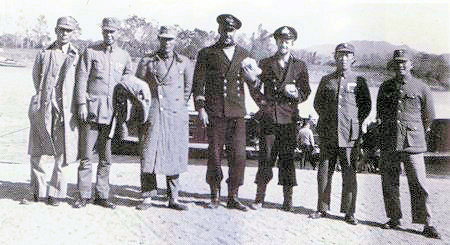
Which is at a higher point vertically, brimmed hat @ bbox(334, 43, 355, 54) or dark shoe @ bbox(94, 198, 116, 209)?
brimmed hat @ bbox(334, 43, 355, 54)

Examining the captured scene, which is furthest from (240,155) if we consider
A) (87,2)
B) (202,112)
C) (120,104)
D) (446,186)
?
(446,186)

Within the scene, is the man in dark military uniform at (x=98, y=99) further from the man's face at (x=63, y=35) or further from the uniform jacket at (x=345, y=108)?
the uniform jacket at (x=345, y=108)

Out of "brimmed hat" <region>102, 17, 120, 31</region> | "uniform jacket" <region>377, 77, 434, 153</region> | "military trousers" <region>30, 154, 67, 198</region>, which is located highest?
"brimmed hat" <region>102, 17, 120, 31</region>

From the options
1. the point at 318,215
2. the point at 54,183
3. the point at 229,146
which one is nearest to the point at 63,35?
the point at 54,183

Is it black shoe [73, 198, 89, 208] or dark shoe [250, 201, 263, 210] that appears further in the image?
dark shoe [250, 201, 263, 210]

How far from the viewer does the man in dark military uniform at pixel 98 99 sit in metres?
5.25

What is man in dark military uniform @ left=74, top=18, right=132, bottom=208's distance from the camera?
17.2 feet

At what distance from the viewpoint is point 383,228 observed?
16.3ft

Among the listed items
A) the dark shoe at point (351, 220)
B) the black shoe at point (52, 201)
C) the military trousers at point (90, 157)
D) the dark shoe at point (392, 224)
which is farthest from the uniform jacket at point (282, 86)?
the black shoe at point (52, 201)

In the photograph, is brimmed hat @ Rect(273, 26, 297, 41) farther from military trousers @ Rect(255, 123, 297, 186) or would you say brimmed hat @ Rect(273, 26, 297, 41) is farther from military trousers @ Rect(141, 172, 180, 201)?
military trousers @ Rect(141, 172, 180, 201)

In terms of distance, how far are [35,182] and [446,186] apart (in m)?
5.93

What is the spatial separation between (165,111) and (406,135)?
251 centimetres

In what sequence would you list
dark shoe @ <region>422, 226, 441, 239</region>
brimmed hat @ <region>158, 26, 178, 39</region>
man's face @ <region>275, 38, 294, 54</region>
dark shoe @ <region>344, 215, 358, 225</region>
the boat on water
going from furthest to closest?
1. the boat on water
2. man's face @ <region>275, 38, 294, 54</region>
3. brimmed hat @ <region>158, 26, 178, 39</region>
4. dark shoe @ <region>344, 215, 358, 225</region>
5. dark shoe @ <region>422, 226, 441, 239</region>

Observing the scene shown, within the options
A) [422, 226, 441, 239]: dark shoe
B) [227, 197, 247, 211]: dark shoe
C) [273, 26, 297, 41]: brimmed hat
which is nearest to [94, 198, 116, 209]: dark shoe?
[227, 197, 247, 211]: dark shoe
